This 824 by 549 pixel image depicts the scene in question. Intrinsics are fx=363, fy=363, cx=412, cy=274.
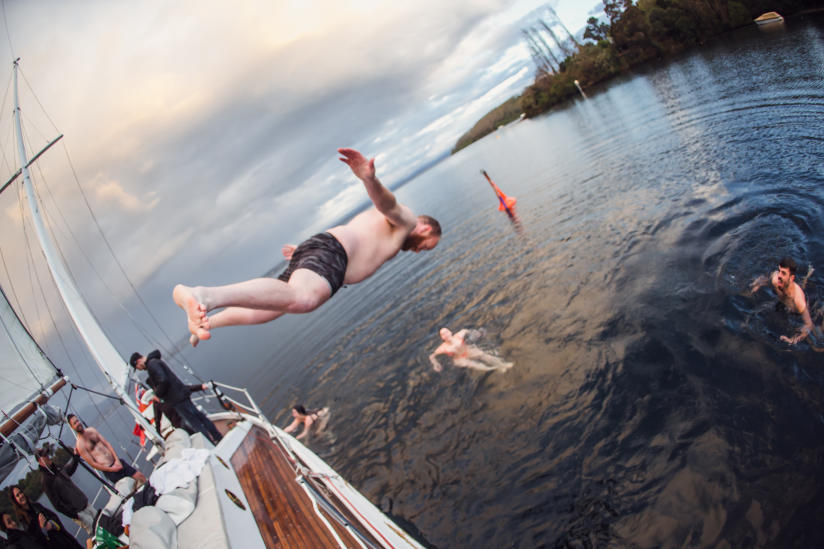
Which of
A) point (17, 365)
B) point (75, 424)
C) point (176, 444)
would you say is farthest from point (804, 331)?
point (17, 365)

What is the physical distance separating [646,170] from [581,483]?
13939 millimetres

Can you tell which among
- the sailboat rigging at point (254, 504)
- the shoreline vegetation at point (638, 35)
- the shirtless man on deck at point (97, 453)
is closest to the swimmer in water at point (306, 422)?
the sailboat rigging at point (254, 504)

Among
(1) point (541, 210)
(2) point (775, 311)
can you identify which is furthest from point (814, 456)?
(1) point (541, 210)

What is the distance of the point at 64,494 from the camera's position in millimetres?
5164

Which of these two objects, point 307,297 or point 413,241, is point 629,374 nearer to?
point 413,241

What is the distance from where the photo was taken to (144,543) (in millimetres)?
3035

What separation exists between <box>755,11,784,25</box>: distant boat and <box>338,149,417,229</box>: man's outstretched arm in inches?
1845

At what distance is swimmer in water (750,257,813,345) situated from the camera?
5137mm

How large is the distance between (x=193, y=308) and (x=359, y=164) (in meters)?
1.38

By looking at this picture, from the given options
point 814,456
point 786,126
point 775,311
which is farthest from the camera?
point 786,126

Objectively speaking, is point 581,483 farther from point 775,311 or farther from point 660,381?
point 775,311

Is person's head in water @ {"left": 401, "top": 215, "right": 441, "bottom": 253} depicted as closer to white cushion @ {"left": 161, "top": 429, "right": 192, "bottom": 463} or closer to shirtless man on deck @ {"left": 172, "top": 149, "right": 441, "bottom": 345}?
shirtless man on deck @ {"left": 172, "top": 149, "right": 441, "bottom": 345}

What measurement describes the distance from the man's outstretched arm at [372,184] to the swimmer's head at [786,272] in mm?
5879

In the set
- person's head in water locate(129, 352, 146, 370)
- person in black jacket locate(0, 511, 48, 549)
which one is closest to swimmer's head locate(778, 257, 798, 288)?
person in black jacket locate(0, 511, 48, 549)
